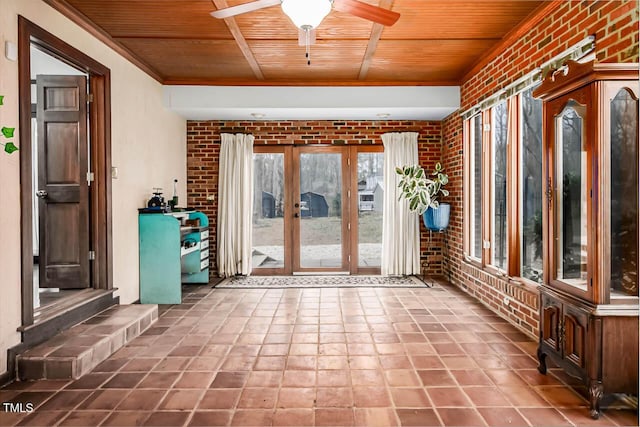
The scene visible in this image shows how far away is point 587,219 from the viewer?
2311 mm

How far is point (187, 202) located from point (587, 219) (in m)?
5.25

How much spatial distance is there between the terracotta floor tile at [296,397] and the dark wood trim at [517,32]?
3.36 meters

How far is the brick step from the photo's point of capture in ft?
8.82

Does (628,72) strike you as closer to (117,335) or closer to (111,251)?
(117,335)

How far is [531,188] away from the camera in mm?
3746

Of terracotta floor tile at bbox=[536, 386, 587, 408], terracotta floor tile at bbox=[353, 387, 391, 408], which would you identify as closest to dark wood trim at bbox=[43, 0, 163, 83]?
terracotta floor tile at bbox=[353, 387, 391, 408]

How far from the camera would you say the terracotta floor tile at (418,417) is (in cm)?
215

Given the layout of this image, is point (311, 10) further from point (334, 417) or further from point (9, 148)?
point (334, 417)

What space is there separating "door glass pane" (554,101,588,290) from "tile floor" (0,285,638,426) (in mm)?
780

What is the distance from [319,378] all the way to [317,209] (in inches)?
145

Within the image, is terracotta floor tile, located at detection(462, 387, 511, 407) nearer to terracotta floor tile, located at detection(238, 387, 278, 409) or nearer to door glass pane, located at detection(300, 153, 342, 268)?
terracotta floor tile, located at detection(238, 387, 278, 409)

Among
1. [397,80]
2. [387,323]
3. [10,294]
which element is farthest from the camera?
[397,80]

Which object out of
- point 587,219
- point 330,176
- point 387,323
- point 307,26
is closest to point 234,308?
point 387,323

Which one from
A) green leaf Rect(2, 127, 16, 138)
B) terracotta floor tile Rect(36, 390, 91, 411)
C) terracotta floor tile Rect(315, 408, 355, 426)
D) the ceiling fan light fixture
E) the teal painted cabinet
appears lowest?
terracotta floor tile Rect(315, 408, 355, 426)
